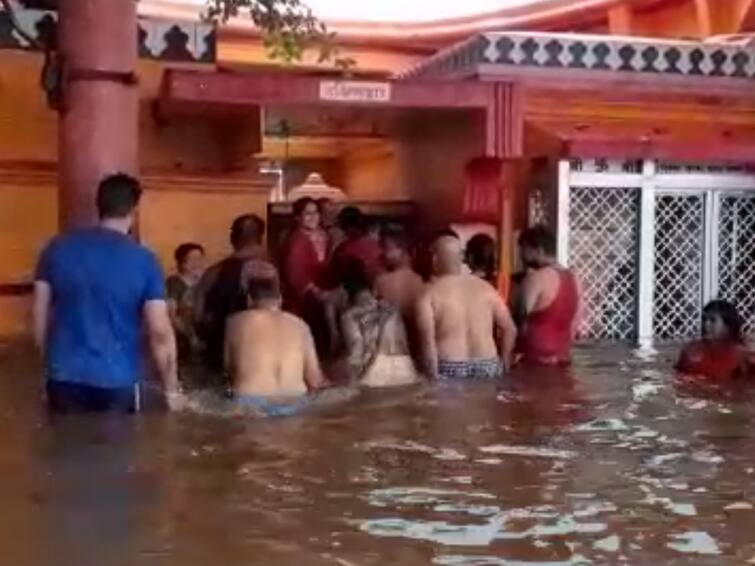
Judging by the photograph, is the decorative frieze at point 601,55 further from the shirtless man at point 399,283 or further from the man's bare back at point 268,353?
the man's bare back at point 268,353

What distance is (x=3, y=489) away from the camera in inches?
265

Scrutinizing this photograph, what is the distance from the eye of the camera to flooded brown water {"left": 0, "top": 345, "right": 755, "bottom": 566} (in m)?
5.74

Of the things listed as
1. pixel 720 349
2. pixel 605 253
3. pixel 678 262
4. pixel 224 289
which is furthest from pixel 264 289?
pixel 678 262

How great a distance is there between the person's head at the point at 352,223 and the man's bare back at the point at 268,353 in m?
3.59

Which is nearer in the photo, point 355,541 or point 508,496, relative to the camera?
point 355,541

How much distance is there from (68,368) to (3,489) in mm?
878

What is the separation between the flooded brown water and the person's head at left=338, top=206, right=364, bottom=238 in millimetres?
2803

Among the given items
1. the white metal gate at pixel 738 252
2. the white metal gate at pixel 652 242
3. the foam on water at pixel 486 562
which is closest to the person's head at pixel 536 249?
the white metal gate at pixel 652 242

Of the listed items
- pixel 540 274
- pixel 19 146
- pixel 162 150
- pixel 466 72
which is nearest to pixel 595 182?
pixel 466 72

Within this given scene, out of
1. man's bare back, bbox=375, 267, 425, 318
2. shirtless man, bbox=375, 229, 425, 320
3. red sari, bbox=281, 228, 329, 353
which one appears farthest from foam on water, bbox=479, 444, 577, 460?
red sari, bbox=281, 228, 329, 353

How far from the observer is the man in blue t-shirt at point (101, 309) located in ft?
24.1

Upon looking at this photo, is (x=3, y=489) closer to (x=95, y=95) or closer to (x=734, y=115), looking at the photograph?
(x=95, y=95)

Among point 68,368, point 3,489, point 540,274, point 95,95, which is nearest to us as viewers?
point 3,489

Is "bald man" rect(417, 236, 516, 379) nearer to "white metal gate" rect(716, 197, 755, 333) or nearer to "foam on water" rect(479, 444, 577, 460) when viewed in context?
"foam on water" rect(479, 444, 577, 460)
